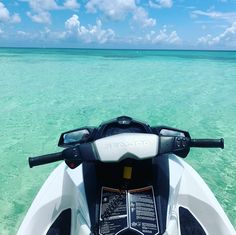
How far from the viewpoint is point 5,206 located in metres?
3.48

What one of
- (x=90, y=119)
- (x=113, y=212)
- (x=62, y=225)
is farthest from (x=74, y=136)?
(x=90, y=119)

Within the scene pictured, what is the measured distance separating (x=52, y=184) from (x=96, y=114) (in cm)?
580

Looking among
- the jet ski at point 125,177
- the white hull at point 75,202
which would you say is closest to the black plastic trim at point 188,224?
the white hull at point 75,202

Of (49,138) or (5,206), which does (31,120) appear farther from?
(5,206)

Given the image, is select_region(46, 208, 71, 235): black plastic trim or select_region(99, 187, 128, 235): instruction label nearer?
select_region(99, 187, 128, 235): instruction label

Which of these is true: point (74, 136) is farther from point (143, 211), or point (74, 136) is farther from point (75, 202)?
point (143, 211)

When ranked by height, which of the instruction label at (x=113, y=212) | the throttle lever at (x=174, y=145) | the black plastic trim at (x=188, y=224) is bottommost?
the black plastic trim at (x=188, y=224)

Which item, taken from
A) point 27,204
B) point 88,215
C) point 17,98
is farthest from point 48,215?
point 17,98

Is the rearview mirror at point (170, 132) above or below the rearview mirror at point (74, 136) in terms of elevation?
above

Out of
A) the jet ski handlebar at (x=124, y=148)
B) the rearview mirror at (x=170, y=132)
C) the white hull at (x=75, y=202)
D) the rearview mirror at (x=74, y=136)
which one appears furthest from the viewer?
the white hull at (x=75, y=202)

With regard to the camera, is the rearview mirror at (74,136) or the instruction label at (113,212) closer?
the instruction label at (113,212)

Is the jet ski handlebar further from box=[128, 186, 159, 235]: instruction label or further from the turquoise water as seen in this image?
the turquoise water

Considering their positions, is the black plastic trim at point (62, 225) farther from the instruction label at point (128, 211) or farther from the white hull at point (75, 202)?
the instruction label at point (128, 211)

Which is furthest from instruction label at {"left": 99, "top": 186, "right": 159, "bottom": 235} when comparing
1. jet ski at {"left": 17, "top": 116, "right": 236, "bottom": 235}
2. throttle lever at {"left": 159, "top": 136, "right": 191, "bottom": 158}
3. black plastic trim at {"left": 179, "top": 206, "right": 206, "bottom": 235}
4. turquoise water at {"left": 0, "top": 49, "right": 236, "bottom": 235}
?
turquoise water at {"left": 0, "top": 49, "right": 236, "bottom": 235}
